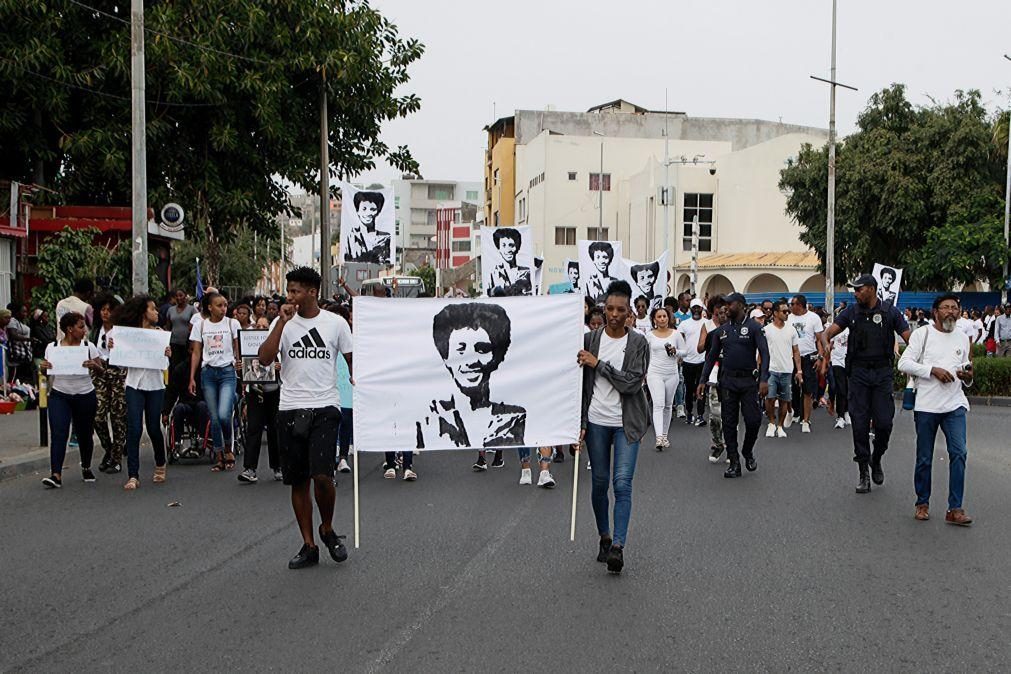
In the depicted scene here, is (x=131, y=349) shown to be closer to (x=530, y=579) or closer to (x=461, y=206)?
(x=530, y=579)

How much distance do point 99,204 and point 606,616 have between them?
21497mm

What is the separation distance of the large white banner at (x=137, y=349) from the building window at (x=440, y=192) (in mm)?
120537

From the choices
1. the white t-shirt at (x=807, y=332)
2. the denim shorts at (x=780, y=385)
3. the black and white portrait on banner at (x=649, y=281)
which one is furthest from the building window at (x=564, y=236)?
the denim shorts at (x=780, y=385)

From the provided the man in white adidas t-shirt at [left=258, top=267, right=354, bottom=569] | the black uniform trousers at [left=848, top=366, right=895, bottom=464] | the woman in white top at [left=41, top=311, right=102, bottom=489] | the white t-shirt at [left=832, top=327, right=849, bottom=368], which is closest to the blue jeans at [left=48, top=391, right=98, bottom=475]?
the woman in white top at [left=41, top=311, right=102, bottom=489]

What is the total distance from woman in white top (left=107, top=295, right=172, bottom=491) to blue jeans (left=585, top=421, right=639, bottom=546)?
4757mm

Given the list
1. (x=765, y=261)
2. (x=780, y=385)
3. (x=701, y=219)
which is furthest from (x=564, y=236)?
(x=780, y=385)

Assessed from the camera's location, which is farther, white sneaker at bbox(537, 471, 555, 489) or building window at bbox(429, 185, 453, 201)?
building window at bbox(429, 185, 453, 201)

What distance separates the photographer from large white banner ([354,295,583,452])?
7141 millimetres

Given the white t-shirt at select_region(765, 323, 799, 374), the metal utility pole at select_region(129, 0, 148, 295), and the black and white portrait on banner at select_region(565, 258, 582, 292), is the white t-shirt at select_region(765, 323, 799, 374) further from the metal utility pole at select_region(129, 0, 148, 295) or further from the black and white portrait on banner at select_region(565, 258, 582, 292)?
the black and white portrait on banner at select_region(565, 258, 582, 292)

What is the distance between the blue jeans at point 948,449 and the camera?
26.1ft

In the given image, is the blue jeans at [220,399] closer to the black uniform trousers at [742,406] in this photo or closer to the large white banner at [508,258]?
the black uniform trousers at [742,406]

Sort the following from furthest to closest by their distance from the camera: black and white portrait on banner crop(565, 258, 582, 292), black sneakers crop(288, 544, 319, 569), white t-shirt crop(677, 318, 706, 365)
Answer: black and white portrait on banner crop(565, 258, 582, 292) < white t-shirt crop(677, 318, 706, 365) < black sneakers crop(288, 544, 319, 569)

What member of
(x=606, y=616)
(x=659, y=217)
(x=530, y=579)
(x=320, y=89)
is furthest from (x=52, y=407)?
(x=659, y=217)

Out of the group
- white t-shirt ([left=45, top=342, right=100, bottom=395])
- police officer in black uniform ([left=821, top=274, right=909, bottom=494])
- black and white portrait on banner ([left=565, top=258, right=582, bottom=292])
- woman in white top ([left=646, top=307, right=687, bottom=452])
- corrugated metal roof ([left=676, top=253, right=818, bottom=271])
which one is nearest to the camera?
police officer in black uniform ([left=821, top=274, right=909, bottom=494])
